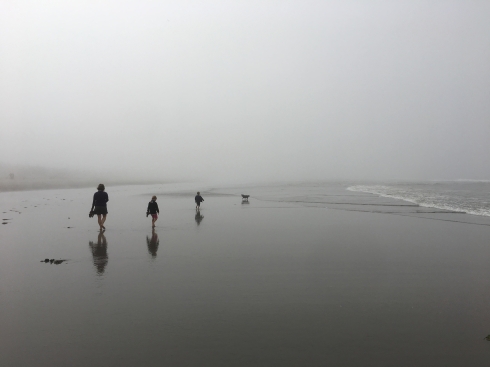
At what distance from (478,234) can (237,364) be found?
12.7 metres

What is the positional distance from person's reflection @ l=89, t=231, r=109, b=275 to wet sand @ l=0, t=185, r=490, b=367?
0.05 metres

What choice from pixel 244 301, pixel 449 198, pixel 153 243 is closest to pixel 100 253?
pixel 153 243

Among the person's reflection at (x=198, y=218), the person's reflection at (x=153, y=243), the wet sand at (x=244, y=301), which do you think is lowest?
the wet sand at (x=244, y=301)

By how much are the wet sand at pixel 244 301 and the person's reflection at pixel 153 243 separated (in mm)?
147

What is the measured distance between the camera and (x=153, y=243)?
35.0 ft

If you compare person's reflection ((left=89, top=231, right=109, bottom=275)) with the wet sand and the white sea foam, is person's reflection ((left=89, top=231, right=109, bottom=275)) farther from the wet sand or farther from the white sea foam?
the white sea foam

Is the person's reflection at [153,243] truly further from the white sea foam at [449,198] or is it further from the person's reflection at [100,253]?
the white sea foam at [449,198]

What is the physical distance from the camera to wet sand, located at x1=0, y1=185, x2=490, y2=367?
4230mm

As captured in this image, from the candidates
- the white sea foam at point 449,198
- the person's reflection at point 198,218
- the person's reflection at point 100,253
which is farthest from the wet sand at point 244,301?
the white sea foam at point 449,198

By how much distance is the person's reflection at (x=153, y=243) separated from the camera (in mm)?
9422

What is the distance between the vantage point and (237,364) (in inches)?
156

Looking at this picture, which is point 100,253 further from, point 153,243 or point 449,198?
point 449,198

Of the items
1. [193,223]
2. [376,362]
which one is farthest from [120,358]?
[193,223]

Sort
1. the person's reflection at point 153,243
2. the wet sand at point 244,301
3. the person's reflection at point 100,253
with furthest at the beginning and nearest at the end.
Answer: the person's reflection at point 153,243, the person's reflection at point 100,253, the wet sand at point 244,301
